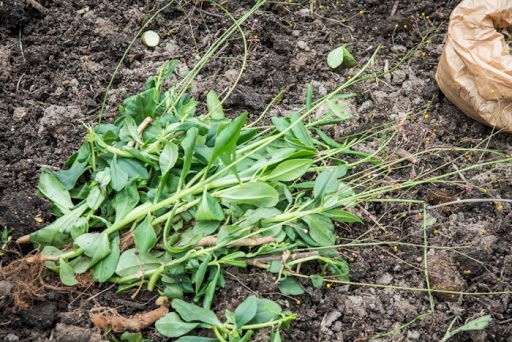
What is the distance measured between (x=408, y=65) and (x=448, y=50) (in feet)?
0.68

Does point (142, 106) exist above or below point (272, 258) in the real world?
above

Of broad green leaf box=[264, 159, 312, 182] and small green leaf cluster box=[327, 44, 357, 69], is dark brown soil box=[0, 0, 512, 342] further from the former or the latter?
broad green leaf box=[264, 159, 312, 182]

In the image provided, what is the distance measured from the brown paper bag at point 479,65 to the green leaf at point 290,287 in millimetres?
904

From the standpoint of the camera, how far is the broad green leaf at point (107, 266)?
1.65 metres

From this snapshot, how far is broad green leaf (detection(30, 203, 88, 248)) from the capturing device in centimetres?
168

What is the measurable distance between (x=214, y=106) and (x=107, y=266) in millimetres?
637

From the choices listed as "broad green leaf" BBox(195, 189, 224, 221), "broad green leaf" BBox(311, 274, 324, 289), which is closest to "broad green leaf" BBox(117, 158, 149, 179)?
"broad green leaf" BBox(195, 189, 224, 221)

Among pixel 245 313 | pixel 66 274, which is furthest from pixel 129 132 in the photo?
pixel 245 313

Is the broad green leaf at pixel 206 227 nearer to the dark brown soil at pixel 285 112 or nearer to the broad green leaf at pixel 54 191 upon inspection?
the dark brown soil at pixel 285 112

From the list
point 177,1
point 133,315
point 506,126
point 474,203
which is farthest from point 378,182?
point 177,1

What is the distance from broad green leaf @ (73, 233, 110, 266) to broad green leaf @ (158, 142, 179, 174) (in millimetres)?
253

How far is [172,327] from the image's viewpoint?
1553 mm

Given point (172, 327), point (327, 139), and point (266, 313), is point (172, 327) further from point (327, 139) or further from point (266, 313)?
point (327, 139)

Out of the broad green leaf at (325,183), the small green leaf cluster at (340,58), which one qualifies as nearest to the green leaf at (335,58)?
the small green leaf cluster at (340,58)
